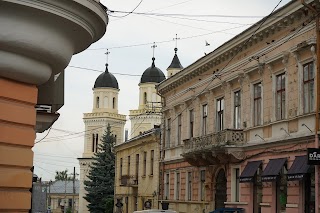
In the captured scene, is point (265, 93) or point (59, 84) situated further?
point (265, 93)

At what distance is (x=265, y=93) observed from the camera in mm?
25844

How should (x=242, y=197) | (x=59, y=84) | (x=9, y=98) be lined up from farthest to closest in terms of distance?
(x=242, y=197) → (x=59, y=84) → (x=9, y=98)

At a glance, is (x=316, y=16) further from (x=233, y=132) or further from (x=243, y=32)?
(x=233, y=132)

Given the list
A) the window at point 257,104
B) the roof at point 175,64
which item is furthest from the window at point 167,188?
the roof at point 175,64

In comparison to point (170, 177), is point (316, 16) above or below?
above

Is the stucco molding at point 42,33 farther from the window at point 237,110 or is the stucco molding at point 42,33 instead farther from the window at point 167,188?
the window at point 167,188

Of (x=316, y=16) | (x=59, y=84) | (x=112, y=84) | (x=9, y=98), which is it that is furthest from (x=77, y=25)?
(x=112, y=84)

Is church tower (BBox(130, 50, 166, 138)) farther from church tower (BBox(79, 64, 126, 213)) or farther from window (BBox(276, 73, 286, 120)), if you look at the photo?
window (BBox(276, 73, 286, 120))

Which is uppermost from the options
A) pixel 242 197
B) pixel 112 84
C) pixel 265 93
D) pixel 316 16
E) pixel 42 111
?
pixel 112 84

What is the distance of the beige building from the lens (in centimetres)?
672

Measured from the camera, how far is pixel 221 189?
3094cm

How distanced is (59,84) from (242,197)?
15211 millimetres

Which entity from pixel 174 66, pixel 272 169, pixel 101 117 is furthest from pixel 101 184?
pixel 272 169

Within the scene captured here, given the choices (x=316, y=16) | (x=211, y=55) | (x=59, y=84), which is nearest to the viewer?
(x=59, y=84)
